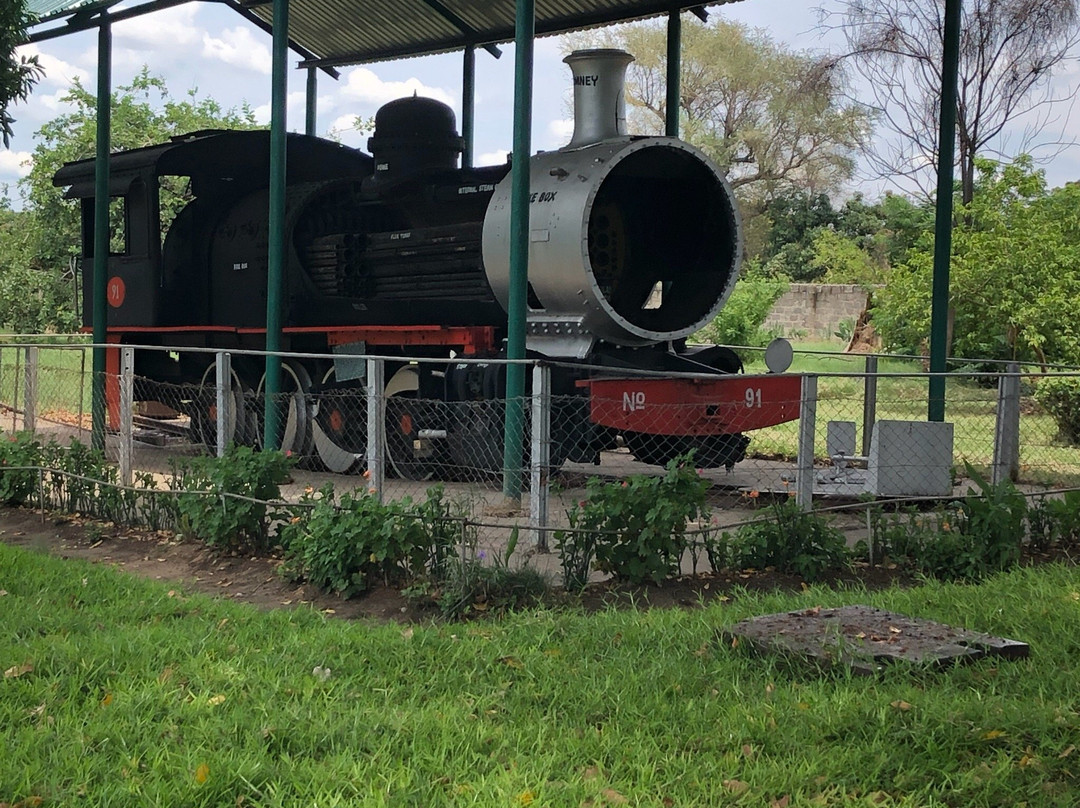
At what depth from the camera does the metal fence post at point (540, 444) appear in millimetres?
6082

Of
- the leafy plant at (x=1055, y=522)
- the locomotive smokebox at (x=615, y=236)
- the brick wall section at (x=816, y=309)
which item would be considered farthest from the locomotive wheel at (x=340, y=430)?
the brick wall section at (x=816, y=309)

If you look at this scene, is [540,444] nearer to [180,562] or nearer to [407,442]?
[180,562]

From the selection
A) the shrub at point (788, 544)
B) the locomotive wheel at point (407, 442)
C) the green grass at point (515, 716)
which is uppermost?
the locomotive wheel at point (407, 442)

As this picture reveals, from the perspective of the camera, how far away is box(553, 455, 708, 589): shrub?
18.8ft

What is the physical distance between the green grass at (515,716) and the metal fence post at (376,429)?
1.36 metres

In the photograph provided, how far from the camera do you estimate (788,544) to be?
20.2 ft

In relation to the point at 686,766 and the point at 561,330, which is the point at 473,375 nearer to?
the point at 561,330

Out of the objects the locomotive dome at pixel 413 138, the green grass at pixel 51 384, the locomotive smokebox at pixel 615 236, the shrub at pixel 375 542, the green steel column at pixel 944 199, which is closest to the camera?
the shrub at pixel 375 542

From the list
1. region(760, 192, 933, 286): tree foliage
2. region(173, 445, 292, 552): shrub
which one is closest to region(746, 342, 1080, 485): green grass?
region(173, 445, 292, 552): shrub

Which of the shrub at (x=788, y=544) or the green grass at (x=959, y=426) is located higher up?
the green grass at (x=959, y=426)

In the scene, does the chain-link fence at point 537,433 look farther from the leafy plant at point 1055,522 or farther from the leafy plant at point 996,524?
the leafy plant at point 996,524

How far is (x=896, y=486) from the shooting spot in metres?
7.40

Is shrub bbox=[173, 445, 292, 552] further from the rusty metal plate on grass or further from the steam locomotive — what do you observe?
the rusty metal plate on grass

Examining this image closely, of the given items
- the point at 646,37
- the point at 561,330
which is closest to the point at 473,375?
the point at 561,330
